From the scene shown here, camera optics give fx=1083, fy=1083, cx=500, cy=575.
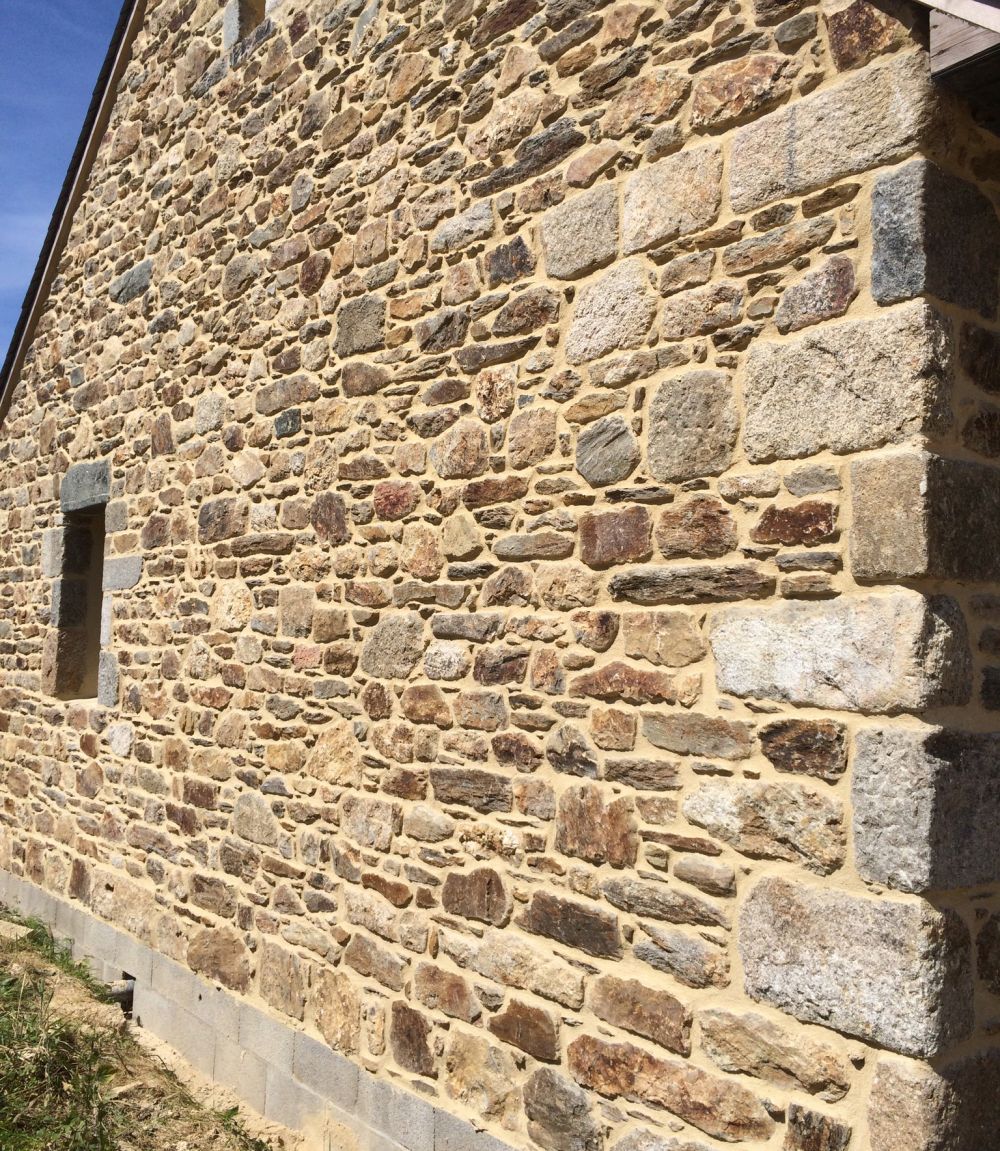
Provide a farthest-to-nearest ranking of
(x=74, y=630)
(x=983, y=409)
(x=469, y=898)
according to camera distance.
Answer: (x=74, y=630) < (x=469, y=898) < (x=983, y=409)

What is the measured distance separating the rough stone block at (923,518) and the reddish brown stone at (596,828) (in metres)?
0.94

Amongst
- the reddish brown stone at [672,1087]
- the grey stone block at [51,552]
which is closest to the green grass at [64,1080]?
the reddish brown stone at [672,1087]

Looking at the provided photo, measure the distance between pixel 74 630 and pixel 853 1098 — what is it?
207 inches

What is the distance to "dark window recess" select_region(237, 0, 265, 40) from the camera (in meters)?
5.09

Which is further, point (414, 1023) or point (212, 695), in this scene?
A: point (212, 695)

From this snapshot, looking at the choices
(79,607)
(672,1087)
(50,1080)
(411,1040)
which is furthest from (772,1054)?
(79,607)

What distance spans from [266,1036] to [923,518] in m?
3.30

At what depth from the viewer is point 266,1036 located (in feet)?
14.0

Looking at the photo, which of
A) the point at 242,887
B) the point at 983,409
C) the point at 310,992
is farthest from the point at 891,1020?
the point at 242,887

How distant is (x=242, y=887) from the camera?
4477 millimetres

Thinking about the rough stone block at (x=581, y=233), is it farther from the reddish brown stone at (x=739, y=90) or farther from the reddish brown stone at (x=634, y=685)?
the reddish brown stone at (x=634, y=685)

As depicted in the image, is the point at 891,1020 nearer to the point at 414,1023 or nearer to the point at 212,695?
the point at 414,1023

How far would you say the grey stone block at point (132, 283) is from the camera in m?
5.66

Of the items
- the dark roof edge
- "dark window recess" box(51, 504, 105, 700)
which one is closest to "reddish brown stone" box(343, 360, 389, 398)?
"dark window recess" box(51, 504, 105, 700)
